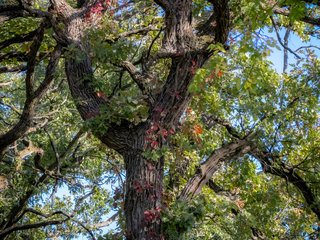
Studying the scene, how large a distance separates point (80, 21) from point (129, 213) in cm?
265

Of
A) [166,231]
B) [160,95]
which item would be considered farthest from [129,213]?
[160,95]

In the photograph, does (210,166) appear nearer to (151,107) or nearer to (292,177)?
(151,107)

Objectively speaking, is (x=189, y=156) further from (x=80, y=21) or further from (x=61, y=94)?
(x=61, y=94)

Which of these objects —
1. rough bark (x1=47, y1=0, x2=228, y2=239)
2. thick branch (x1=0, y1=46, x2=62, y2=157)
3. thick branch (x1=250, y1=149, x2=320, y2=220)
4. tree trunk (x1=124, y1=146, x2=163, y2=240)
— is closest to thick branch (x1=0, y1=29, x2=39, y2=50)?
thick branch (x1=0, y1=46, x2=62, y2=157)

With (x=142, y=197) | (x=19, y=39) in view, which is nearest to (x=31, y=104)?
(x=19, y=39)

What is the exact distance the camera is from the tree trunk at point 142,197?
182 inches

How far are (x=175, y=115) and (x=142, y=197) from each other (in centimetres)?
99

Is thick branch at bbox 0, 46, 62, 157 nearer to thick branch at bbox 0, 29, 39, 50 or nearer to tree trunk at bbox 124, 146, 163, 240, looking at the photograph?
thick branch at bbox 0, 29, 39, 50

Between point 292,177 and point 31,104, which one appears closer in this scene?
point 31,104

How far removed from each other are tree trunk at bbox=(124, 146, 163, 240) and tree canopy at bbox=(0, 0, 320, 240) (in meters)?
0.01

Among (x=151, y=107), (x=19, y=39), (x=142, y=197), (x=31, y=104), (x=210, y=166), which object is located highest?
(x=19, y=39)

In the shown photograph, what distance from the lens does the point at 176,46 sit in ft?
17.4

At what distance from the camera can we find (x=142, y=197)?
475cm

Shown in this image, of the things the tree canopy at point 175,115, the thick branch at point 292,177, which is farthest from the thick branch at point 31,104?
the thick branch at point 292,177
